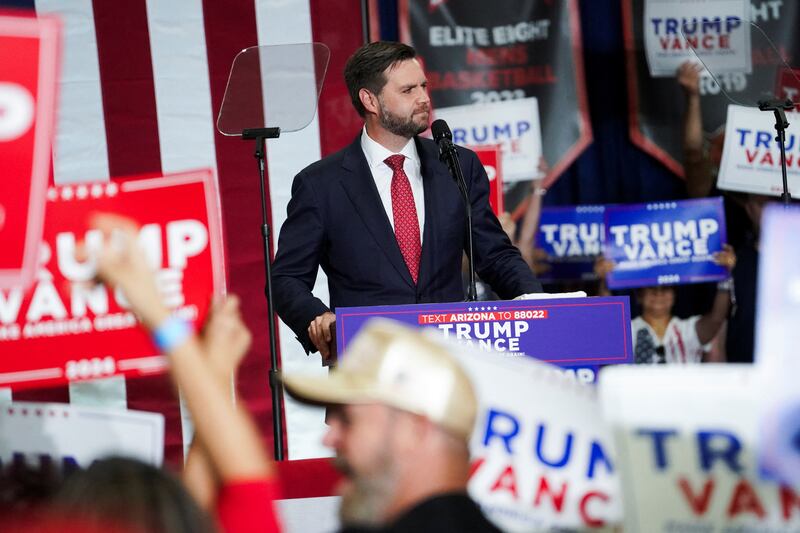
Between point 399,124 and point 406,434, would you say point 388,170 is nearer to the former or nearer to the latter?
point 399,124

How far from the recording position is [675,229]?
517cm

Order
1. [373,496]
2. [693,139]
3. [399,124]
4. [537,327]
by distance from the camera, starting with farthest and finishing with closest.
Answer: [693,139] < [399,124] < [537,327] < [373,496]

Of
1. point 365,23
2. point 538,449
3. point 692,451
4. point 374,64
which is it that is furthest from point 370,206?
point 692,451

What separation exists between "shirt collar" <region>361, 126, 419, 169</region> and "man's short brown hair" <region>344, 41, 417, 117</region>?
11cm

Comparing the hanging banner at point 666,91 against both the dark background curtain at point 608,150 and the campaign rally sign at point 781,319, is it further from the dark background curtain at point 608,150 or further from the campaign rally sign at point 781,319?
the campaign rally sign at point 781,319

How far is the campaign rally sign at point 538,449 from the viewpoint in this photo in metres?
1.66

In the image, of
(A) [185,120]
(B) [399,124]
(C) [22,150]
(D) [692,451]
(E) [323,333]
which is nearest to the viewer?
(D) [692,451]

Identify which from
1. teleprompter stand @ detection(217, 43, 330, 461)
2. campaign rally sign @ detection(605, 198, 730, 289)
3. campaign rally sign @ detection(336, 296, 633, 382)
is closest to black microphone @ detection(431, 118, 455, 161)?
campaign rally sign @ detection(336, 296, 633, 382)

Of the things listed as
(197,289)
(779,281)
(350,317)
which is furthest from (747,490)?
(197,289)

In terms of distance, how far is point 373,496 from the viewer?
1532mm

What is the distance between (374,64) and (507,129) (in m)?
1.82

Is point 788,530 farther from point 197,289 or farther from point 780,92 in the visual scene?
point 780,92

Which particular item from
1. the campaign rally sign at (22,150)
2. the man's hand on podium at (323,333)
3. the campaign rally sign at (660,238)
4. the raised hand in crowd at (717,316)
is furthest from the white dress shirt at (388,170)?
the raised hand in crowd at (717,316)

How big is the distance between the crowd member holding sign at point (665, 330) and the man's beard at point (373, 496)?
3.85 meters
